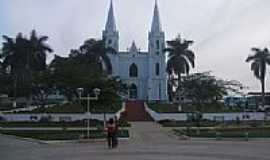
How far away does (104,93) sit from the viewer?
43594mm

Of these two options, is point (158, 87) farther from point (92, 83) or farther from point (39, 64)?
point (92, 83)

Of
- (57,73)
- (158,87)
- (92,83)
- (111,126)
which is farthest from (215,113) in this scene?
(158,87)

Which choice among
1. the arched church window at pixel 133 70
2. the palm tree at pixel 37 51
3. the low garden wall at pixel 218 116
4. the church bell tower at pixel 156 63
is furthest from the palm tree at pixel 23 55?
the arched church window at pixel 133 70

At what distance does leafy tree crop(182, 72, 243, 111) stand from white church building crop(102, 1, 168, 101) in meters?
47.9

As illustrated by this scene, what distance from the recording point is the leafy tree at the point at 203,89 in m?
51.5

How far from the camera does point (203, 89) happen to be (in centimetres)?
5147

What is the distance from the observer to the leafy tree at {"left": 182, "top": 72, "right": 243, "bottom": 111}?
51.5m

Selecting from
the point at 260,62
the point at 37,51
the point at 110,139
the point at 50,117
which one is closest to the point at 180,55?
the point at 260,62

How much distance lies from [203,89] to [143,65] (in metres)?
56.1

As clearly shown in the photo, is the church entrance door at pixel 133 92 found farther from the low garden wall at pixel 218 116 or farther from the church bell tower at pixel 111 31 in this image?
the low garden wall at pixel 218 116

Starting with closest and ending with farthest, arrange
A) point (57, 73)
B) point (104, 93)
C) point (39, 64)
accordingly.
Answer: point (104, 93)
point (57, 73)
point (39, 64)

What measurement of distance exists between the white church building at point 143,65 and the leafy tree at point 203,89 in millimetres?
47927

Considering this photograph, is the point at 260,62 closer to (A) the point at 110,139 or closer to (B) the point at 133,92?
(B) the point at 133,92

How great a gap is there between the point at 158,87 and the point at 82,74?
51.7 m
